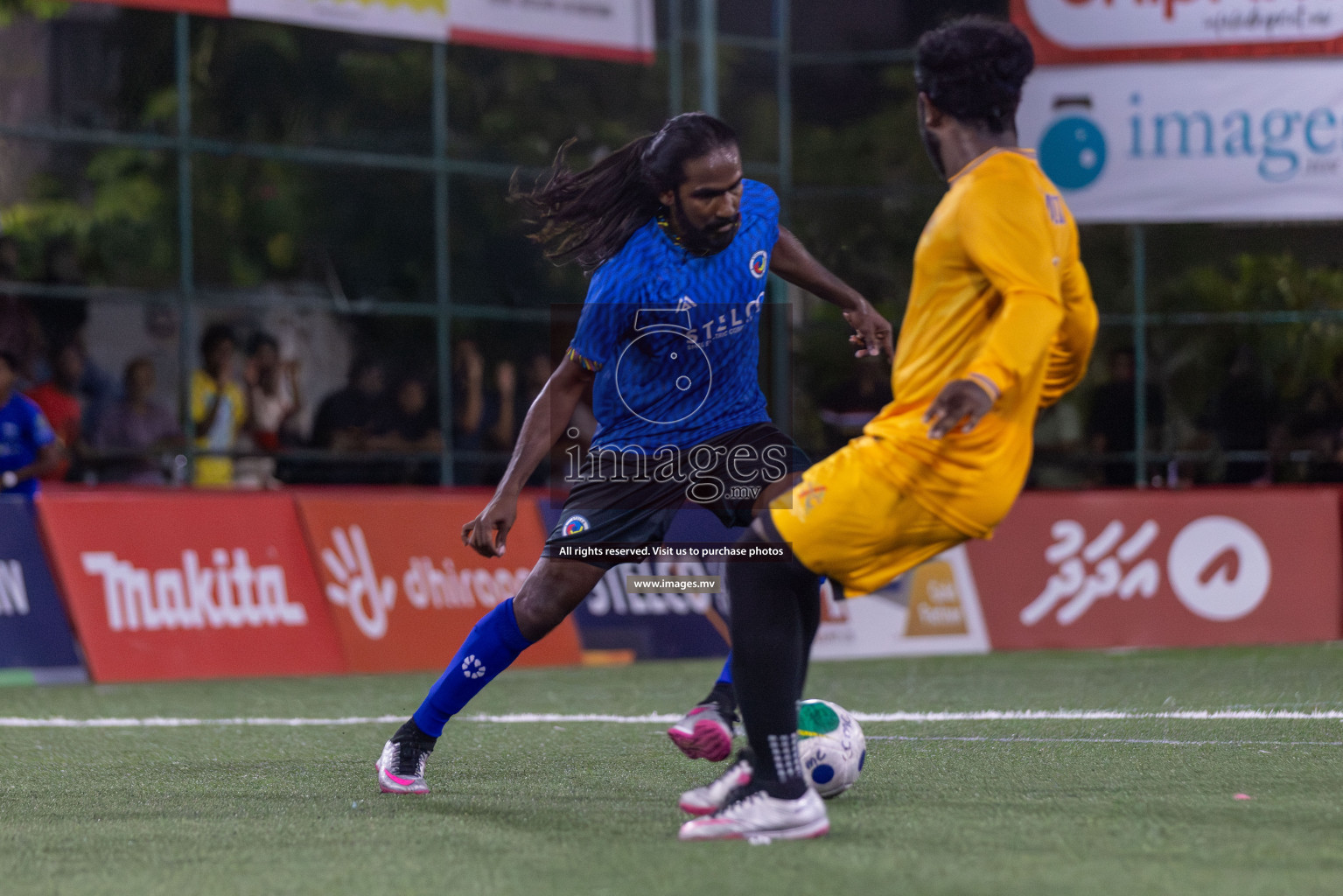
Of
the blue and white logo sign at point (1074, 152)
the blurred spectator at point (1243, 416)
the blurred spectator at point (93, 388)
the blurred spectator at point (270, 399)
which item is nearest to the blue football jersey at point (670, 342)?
the blurred spectator at point (93, 388)

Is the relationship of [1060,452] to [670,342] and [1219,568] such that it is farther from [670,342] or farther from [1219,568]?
[670,342]

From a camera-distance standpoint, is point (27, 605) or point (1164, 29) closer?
point (27, 605)

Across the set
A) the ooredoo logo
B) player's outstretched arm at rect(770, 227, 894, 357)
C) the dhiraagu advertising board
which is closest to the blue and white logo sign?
the dhiraagu advertising board

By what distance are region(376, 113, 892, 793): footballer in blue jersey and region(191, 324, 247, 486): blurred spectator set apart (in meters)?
9.51

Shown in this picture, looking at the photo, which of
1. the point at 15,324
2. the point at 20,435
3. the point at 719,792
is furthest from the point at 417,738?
the point at 15,324

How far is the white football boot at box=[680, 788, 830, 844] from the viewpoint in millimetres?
4508

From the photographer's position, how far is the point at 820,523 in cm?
437

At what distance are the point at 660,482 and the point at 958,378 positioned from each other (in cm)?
154

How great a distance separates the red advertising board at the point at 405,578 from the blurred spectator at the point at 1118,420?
7199mm

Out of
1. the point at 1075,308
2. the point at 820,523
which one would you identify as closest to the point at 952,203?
the point at 1075,308

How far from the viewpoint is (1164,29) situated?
16.0 metres

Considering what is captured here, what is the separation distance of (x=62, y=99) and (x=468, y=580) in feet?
22.8

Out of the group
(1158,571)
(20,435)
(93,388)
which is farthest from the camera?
(93,388)

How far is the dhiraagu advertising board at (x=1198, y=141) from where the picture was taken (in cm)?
1577
